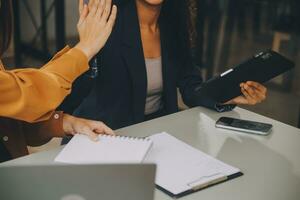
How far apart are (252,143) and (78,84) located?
642 millimetres

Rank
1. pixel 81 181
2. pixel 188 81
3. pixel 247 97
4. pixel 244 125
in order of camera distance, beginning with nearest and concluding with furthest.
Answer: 1. pixel 81 181
2. pixel 244 125
3. pixel 247 97
4. pixel 188 81

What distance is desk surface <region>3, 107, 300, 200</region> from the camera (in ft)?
3.40

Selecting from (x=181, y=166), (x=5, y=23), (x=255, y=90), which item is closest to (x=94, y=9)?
(x=5, y=23)

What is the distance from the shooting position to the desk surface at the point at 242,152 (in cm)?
104

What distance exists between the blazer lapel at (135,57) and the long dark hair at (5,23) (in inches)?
19.6

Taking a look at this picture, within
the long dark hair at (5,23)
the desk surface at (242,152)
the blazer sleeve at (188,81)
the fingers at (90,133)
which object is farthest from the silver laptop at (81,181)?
the blazer sleeve at (188,81)

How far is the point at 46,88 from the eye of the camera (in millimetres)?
1079

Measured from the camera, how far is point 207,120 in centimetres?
145

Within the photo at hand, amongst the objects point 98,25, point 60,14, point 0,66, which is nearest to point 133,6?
point 98,25

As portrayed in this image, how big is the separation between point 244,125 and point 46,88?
0.63 meters

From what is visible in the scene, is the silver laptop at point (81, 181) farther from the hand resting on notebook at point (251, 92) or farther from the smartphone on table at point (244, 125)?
the hand resting on notebook at point (251, 92)

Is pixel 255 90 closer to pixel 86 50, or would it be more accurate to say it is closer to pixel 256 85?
pixel 256 85

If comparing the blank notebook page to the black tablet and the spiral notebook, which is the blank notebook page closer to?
the spiral notebook

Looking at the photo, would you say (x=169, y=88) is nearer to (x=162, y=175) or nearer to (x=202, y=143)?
(x=202, y=143)
